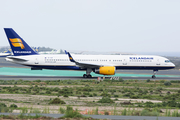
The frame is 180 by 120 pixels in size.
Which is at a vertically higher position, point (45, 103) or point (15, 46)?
point (15, 46)

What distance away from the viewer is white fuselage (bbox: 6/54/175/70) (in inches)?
1672

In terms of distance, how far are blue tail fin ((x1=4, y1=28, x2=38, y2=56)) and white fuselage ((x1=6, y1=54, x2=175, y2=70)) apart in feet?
3.29

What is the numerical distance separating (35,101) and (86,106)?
4.53 metres

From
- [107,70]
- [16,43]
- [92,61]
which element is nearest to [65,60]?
[92,61]

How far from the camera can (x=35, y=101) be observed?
69.0 ft

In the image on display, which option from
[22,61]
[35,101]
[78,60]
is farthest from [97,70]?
[35,101]

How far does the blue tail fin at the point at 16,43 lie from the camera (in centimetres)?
4228

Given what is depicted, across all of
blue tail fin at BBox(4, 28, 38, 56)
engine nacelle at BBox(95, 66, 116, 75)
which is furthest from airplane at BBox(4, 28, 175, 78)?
→ engine nacelle at BBox(95, 66, 116, 75)

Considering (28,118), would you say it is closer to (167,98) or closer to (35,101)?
(35,101)

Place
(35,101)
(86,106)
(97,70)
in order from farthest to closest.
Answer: (97,70), (35,101), (86,106)

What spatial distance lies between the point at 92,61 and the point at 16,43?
12.8 metres

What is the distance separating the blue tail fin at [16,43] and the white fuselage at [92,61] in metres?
1.00

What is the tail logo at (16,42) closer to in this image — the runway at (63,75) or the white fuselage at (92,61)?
the white fuselage at (92,61)

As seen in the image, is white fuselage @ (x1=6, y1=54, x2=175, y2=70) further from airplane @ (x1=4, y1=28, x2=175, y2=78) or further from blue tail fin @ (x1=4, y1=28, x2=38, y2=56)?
blue tail fin @ (x1=4, y1=28, x2=38, y2=56)
